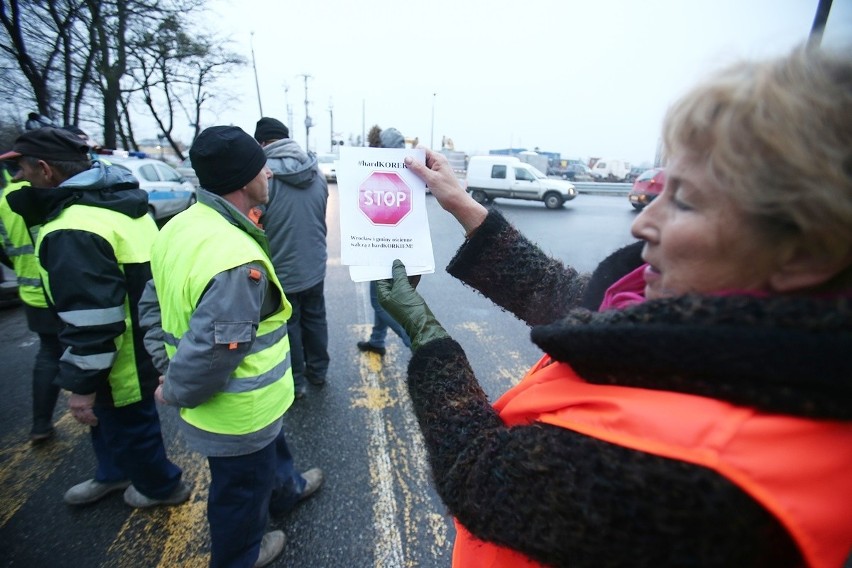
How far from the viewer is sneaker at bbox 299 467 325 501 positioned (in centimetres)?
246

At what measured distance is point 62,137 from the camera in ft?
7.26

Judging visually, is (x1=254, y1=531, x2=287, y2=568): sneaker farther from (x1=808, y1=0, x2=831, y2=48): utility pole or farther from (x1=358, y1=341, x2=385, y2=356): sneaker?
(x1=808, y1=0, x2=831, y2=48): utility pole

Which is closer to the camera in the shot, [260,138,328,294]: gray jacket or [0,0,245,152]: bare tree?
[260,138,328,294]: gray jacket

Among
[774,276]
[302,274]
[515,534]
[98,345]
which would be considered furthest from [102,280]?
[774,276]

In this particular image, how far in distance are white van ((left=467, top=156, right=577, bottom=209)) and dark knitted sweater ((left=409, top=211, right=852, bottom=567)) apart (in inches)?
686

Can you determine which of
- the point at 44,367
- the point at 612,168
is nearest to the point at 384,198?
the point at 44,367

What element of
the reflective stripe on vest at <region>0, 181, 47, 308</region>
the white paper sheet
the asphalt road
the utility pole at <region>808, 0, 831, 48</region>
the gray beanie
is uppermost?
the utility pole at <region>808, 0, 831, 48</region>

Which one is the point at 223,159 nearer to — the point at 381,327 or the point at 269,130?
the point at 269,130

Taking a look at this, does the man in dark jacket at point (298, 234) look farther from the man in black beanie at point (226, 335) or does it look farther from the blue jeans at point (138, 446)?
the man in black beanie at point (226, 335)

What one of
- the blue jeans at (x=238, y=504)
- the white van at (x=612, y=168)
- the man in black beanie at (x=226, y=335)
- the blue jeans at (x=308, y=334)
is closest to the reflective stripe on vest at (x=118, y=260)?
the man in black beanie at (x=226, y=335)

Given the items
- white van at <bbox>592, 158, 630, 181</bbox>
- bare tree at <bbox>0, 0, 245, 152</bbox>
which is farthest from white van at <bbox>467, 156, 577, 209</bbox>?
white van at <bbox>592, 158, 630, 181</bbox>

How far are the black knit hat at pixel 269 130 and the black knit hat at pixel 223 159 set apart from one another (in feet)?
5.91

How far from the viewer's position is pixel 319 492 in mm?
2512

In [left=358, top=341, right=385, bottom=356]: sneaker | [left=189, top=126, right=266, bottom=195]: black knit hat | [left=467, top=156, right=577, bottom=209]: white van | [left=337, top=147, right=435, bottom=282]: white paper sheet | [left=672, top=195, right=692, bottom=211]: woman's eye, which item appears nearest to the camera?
[left=672, top=195, right=692, bottom=211]: woman's eye
